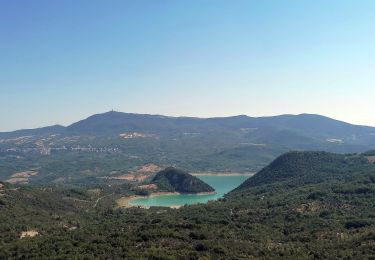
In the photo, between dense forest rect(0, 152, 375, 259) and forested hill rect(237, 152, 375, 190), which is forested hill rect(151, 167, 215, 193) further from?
dense forest rect(0, 152, 375, 259)

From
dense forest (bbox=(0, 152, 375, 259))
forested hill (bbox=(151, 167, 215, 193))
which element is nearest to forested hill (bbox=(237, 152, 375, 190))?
dense forest (bbox=(0, 152, 375, 259))

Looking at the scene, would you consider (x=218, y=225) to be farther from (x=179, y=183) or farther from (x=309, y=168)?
(x=179, y=183)

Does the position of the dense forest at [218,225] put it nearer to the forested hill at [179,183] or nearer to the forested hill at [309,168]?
the forested hill at [309,168]

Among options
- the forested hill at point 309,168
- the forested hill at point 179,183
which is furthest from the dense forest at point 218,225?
the forested hill at point 179,183

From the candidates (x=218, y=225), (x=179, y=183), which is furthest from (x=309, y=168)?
(x=218, y=225)

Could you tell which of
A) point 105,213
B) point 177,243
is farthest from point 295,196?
point 177,243

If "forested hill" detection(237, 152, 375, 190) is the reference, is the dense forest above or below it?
below
